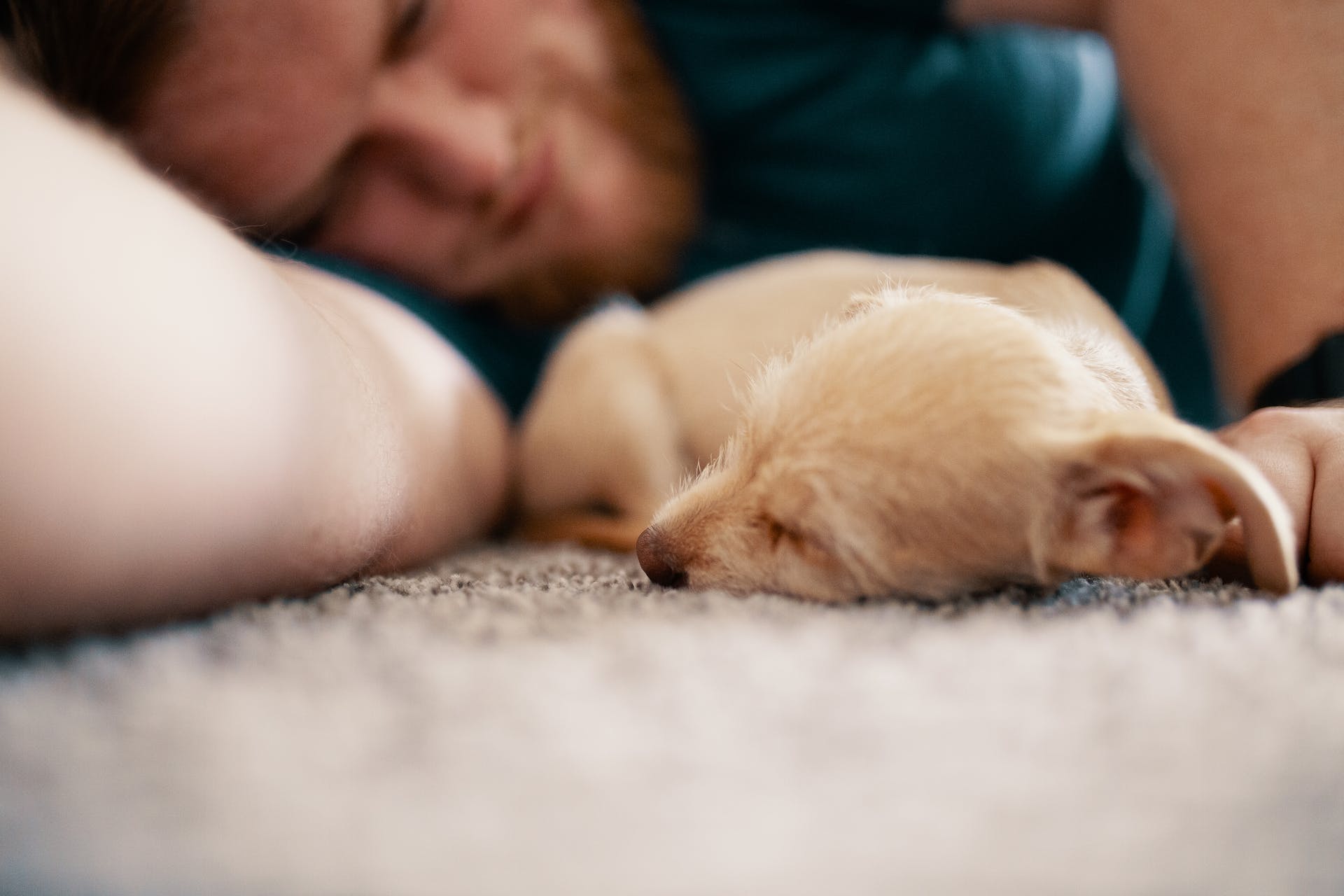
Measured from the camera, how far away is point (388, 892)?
42cm

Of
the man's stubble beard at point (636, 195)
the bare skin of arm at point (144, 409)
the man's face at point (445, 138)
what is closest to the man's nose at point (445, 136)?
the man's face at point (445, 138)

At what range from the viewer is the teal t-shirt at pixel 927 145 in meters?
2.01

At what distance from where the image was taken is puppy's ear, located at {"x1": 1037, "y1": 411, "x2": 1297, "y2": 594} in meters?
0.76

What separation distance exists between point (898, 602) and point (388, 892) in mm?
567

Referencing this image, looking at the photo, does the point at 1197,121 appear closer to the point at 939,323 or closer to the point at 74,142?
the point at 939,323

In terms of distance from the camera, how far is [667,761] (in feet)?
1.64

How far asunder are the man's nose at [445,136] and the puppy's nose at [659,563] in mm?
1142

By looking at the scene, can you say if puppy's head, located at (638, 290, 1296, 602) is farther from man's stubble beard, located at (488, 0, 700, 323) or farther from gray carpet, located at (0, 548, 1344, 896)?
man's stubble beard, located at (488, 0, 700, 323)

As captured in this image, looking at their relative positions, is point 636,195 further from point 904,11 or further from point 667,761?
point 667,761

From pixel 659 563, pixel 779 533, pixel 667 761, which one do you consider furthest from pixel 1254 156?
pixel 667 761

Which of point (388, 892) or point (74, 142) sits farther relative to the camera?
point (74, 142)

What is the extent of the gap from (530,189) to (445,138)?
0.27 m

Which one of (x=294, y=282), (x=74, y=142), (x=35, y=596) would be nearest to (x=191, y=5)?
(x=294, y=282)

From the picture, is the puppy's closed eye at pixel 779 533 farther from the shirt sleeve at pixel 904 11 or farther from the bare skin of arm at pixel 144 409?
the shirt sleeve at pixel 904 11
